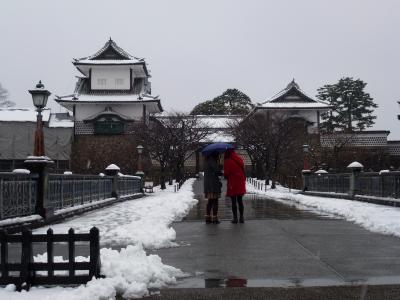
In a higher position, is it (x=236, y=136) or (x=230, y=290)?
(x=236, y=136)

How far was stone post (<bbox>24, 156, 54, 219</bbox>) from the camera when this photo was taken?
13211 millimetres

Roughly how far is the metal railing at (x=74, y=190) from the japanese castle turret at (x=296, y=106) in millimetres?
39290

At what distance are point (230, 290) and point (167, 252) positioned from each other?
115 inches

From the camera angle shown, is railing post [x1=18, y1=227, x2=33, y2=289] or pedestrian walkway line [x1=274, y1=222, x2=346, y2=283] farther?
pedestrian walkway line [x1=274, y1=222, x2=346, y2=283]

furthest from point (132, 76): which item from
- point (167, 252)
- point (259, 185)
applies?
point (167, 252)

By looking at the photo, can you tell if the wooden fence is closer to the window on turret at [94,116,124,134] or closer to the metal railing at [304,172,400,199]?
the metal railing at [304,172,400,199]

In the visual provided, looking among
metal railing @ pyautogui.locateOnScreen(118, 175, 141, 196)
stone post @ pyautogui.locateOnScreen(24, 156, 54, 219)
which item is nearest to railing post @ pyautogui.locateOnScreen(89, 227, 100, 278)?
stone post @ pyautogui.locateOnScreen(24, 156, 54, 219)

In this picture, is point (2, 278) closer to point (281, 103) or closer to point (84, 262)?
point (84, 262)

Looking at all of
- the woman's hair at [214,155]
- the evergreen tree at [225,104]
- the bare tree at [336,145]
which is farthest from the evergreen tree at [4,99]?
the woman's hair at [214,155]

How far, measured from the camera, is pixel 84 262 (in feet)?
18.9

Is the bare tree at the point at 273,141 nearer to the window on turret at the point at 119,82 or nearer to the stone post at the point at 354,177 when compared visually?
the window on turret at the point at 119,82

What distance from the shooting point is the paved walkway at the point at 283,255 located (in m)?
6.30

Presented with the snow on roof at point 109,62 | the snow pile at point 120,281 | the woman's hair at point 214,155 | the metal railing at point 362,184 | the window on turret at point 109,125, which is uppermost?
the snow on roof at point 109,62

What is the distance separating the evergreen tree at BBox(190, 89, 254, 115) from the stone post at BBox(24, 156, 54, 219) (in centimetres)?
6812
